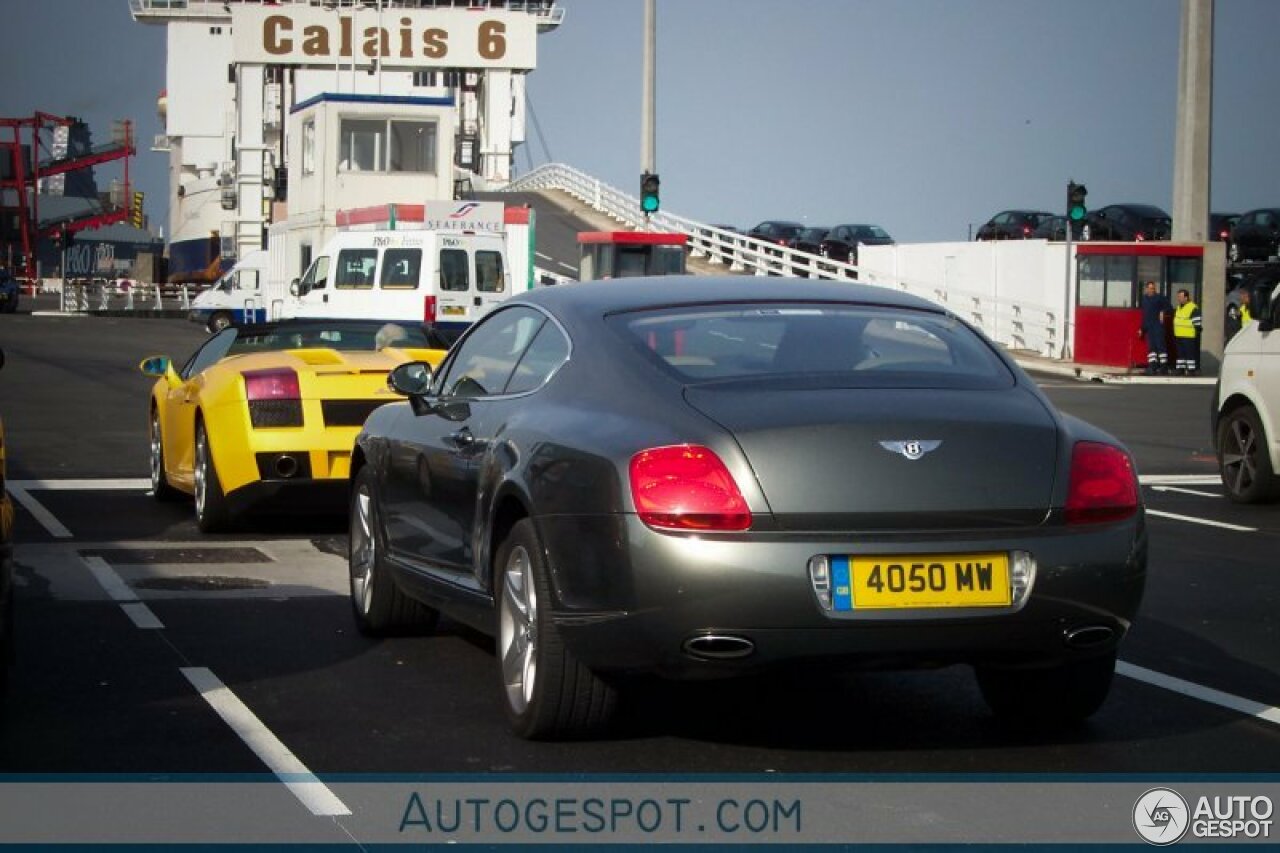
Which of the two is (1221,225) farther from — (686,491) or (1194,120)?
(686,491)

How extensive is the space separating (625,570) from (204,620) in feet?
12.2

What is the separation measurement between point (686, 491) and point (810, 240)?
202 ft

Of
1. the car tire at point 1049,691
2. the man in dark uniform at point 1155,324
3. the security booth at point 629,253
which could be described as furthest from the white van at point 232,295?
the car tire at point 1049,691

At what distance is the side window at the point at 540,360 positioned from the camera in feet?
23.2

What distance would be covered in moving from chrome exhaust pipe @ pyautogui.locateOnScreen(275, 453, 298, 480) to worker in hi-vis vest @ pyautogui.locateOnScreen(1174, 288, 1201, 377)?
1114 inches

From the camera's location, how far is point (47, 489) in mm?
15211

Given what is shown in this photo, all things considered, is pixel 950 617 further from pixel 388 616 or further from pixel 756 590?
pixel 388 616

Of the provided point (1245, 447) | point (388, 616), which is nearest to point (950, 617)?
point (388, 616)

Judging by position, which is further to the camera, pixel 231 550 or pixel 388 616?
pixel 231 550

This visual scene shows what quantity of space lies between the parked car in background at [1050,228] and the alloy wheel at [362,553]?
4931cm

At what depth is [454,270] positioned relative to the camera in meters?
32.0

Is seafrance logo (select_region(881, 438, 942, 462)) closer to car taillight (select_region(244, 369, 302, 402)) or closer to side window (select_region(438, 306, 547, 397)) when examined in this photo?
side window (select_region(438, 306, 547, 397))

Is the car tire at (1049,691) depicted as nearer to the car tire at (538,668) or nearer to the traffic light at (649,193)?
the car tire at (538,668)

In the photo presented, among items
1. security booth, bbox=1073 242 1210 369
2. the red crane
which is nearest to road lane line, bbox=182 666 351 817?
security booth, bbox=1073 242 1210 369
